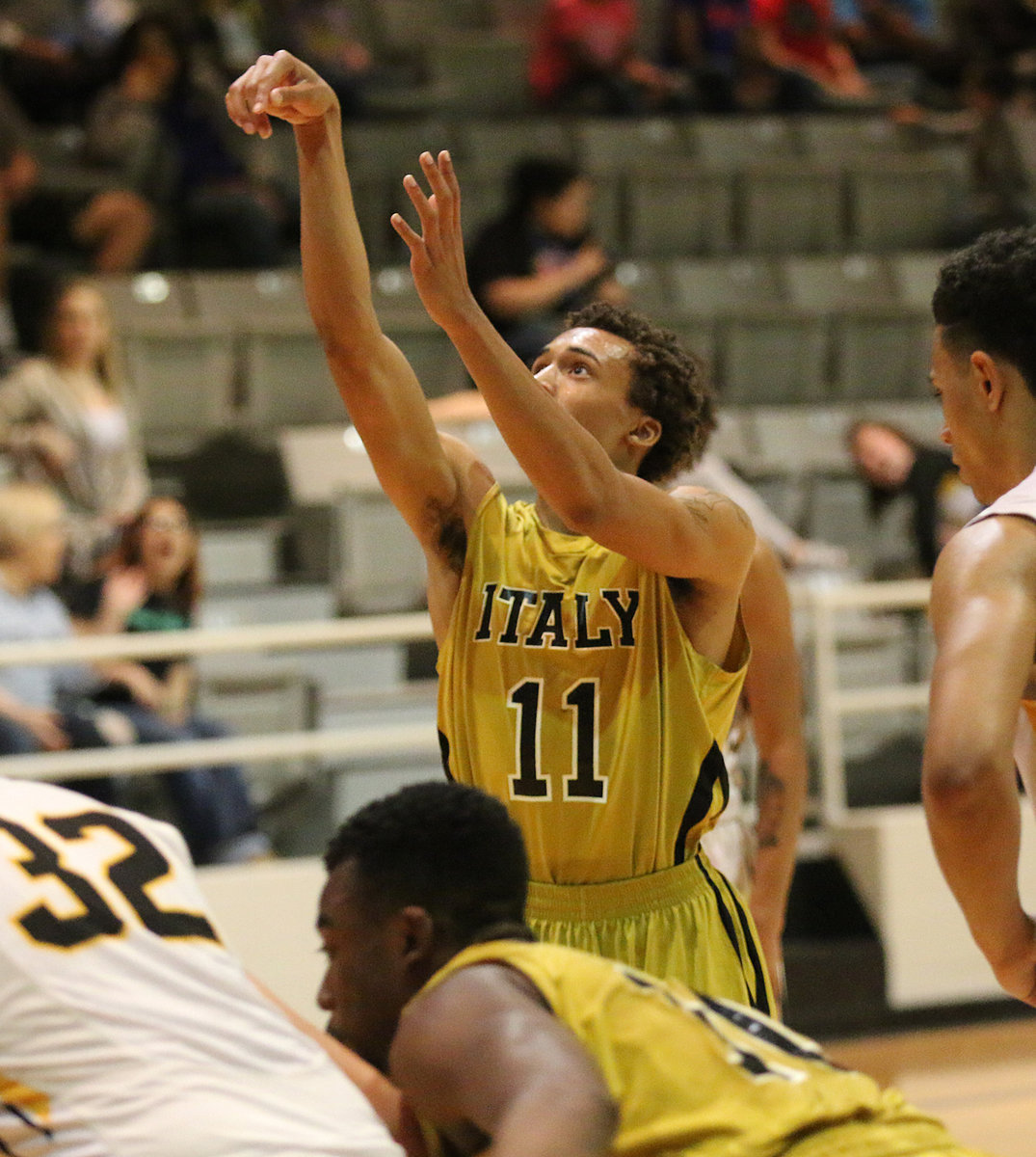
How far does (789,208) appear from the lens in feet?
32.8

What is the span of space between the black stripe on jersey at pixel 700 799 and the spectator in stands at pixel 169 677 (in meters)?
3.04

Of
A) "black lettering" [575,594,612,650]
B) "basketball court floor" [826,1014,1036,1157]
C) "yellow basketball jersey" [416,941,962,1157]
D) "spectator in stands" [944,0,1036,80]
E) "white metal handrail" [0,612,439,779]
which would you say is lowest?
"basketball court floor" [826,1014,1036,1157]

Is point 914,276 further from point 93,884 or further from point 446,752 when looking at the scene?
point 93,884

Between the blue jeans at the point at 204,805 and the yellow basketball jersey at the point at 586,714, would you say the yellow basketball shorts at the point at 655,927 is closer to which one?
the yellow basketball jersey at the point at 586,714

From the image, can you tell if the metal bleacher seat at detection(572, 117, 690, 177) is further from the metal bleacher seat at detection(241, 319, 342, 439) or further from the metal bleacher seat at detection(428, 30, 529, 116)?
the metal bleacher seat at detection(241, 319, 342, 439)

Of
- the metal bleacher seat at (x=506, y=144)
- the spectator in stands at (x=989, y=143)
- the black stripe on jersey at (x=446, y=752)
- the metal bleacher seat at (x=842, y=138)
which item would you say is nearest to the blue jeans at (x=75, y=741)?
the black stripe on jersey at (x=446, y=752)

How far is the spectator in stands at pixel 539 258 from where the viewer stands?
7.61 m

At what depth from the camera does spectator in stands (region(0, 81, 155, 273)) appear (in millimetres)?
8141

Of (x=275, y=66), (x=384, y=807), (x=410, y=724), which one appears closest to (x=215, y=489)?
(x=410, y=724)

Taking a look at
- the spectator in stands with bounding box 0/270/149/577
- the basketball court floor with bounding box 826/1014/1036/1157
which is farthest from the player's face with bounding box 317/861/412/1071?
the spectator in stands with bounding box 0/270/149/577

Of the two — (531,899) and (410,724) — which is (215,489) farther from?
(531,899)

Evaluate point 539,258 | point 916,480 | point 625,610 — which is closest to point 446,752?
point 625,610

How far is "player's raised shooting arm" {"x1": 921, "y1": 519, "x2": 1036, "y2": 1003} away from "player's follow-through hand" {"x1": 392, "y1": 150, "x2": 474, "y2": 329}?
834mm

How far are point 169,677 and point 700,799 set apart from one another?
3380mm
